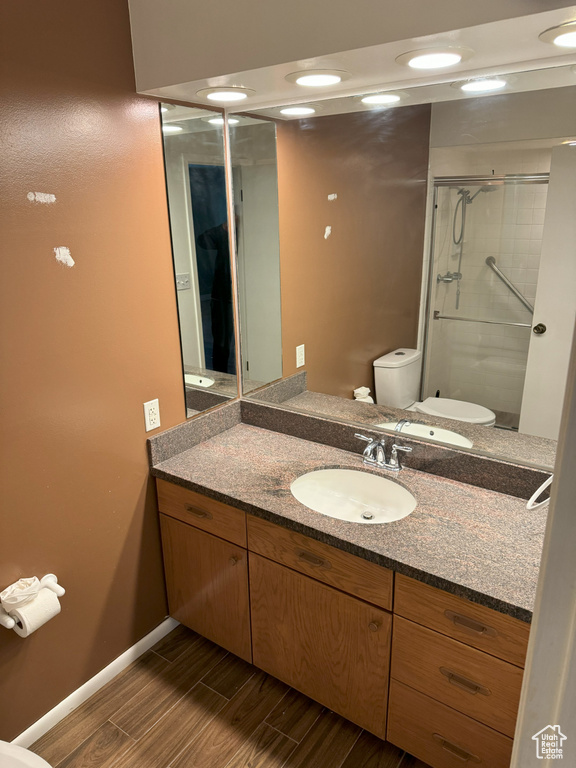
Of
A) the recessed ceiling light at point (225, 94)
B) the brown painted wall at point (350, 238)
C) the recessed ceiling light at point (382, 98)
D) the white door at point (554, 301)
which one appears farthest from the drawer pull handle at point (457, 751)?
the recessed ceiling light at point (225, 94)

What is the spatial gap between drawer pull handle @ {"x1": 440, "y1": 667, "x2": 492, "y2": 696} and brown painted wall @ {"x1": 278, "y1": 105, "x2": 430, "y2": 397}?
102 centimetres

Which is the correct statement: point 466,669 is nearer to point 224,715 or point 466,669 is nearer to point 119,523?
point 224,715

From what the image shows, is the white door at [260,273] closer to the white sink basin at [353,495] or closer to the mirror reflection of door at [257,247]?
the mirror reflection of door at [257,247]

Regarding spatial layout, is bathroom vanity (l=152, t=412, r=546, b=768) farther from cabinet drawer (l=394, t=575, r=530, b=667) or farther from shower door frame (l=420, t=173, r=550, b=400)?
shower door frame (l=420, t=173, r=550, b=400)

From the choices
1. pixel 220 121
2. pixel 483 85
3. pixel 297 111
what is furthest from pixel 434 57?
pixel 220 121

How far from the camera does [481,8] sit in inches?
43.5

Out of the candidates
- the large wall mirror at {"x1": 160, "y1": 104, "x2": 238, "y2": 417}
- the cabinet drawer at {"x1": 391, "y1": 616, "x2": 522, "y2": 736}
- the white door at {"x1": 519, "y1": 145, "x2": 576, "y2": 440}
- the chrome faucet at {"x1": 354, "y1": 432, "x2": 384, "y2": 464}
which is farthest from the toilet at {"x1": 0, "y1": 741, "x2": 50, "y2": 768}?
the white door at {"x1": 519, "y1": 145, "x2": 576, "y2": 440}

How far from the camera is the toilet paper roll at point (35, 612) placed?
158 centimetres

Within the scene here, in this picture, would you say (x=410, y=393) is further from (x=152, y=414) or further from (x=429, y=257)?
(x=152, y=414)

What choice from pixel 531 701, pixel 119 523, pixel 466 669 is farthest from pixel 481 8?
pixel 119 523

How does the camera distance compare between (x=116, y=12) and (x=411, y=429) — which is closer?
(x=116, y=12)

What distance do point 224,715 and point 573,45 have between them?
7.54ft

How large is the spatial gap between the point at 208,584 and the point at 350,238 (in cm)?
142

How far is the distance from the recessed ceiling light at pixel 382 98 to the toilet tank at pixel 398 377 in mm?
828
